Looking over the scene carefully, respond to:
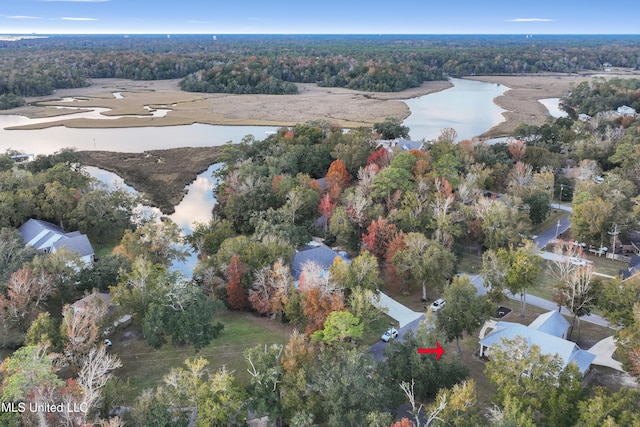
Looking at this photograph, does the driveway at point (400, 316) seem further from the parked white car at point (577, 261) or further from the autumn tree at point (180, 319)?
the parked white car at point (577, 261)

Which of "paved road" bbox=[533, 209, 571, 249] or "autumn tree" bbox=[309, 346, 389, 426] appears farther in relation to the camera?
"paved road" bbox=[533, 209, 571, 249]

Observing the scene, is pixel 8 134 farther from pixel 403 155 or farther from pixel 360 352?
pixel 360 352

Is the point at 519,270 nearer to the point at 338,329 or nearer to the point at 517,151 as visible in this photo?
the point at 338,329

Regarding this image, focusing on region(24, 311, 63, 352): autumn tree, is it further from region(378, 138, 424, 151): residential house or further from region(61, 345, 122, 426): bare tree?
region(378, 138, 424, 151): residential house

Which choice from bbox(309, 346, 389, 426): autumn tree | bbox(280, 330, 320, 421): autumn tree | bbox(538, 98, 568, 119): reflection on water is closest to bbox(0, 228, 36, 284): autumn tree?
bbox(280, 330, 320, 421): autumn tree

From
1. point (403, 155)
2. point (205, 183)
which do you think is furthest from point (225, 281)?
point (205, 183)

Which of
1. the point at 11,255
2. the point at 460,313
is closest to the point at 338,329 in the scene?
the point at 460,313

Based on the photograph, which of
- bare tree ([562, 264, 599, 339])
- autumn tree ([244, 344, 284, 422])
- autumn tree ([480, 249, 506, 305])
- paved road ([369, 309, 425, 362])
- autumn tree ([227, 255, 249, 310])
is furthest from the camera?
autumn tree ([227, 255, 249, 310])
